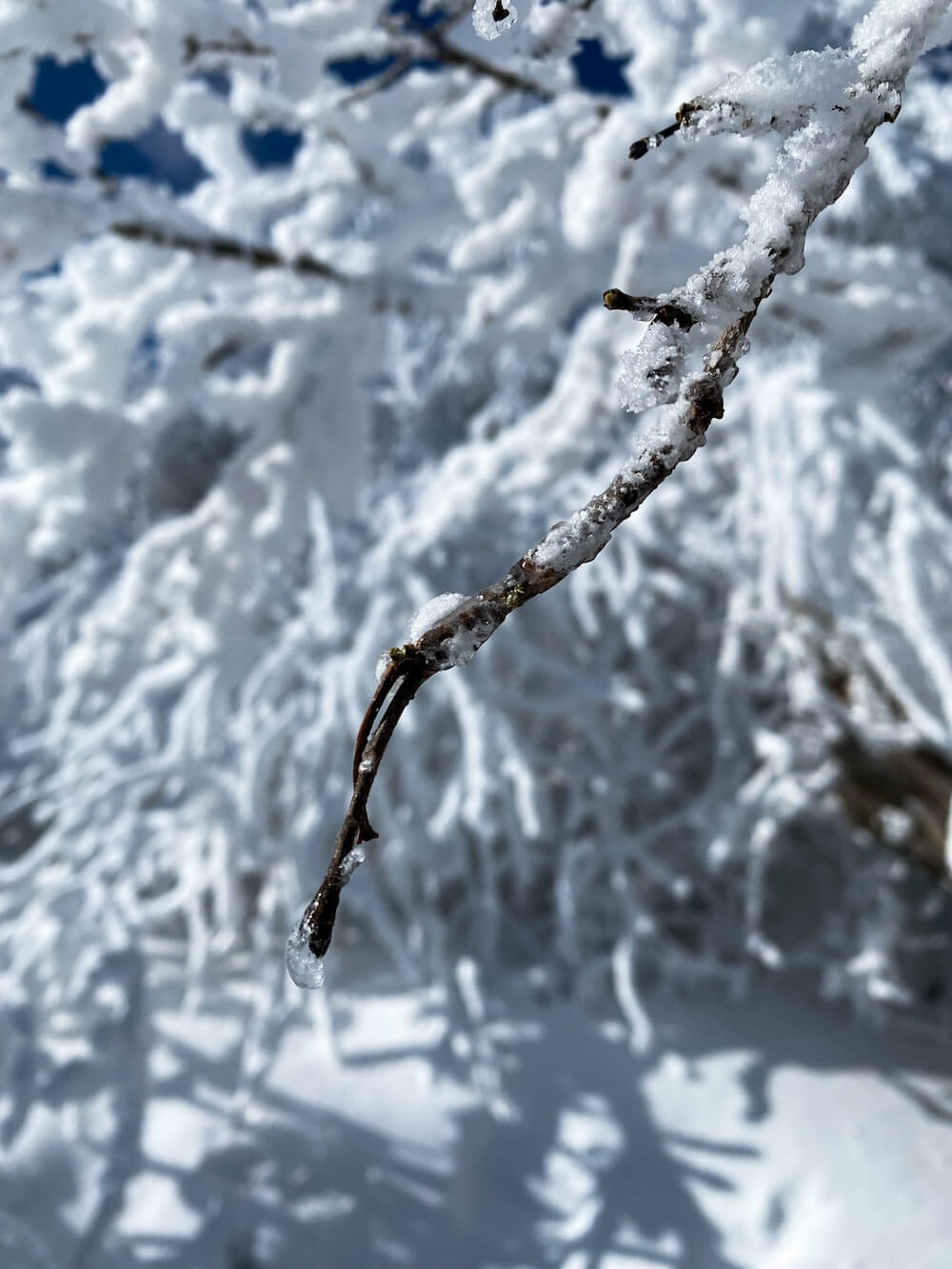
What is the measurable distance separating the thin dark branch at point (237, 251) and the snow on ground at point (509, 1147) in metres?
1.96

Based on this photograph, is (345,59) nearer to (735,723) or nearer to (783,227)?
(783,227)

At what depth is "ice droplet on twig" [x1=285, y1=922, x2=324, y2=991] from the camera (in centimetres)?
46

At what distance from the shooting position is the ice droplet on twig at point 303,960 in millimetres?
456

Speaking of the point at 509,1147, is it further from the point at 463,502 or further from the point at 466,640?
the point at 466,640

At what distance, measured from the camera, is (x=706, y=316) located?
457 mm

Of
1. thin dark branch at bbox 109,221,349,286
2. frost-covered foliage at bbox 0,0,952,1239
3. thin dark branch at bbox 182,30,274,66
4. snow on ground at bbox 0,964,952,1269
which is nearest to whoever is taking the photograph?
thin dark branch at bbox 182,30,274,66

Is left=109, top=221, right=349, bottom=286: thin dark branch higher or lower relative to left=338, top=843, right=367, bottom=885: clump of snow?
higher

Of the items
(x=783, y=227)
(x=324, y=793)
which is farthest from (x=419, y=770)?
(x=783, y=227)

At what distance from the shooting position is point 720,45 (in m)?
1.32

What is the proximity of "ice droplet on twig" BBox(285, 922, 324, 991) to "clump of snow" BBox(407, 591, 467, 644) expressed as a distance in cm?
16

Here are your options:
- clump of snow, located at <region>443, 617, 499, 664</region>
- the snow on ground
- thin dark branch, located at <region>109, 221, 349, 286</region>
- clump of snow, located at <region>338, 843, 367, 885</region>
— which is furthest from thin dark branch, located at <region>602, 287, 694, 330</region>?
the snow on ground

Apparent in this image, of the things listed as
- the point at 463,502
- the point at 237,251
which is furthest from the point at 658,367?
the point at 463,502

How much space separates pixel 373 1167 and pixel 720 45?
245cm

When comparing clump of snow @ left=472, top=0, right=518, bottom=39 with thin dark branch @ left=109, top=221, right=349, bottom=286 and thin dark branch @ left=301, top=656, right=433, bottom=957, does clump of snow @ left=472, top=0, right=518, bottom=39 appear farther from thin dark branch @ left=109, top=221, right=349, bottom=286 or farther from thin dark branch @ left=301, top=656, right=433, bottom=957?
thin dark branch @ left=109, top=221, right=349, bottom=286
